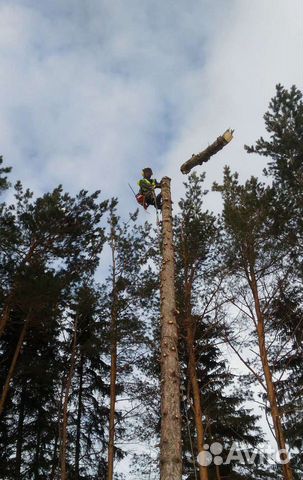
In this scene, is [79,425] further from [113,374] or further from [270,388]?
[270,388]

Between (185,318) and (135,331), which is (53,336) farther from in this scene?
(185,318)

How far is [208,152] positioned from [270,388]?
19.8 feet

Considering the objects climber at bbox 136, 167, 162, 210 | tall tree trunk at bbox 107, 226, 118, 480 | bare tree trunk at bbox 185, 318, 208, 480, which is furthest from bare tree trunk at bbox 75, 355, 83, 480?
climber at bbox 136, 167, 162, 210

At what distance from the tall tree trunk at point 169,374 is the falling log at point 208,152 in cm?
81

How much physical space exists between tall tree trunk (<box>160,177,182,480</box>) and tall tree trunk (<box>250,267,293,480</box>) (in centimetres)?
466

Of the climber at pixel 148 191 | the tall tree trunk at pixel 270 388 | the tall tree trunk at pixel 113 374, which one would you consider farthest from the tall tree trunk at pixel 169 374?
the tall tree trunk at pixel 113 374

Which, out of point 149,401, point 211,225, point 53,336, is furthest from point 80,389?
point 211,225

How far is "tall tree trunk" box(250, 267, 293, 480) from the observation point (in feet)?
27.6

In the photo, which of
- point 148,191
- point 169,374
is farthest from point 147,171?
point 169,374

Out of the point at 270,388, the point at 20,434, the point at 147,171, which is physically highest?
the point at 147,171

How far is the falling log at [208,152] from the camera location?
20.9ft

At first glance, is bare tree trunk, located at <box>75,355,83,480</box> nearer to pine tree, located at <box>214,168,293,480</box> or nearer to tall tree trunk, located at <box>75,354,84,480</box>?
tall tree trunk, located at <box>75,354,84,480</box>

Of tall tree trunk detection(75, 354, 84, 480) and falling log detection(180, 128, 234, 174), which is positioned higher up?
falling log detection(180, 128, 234, 174)

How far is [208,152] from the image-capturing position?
6.69 m
